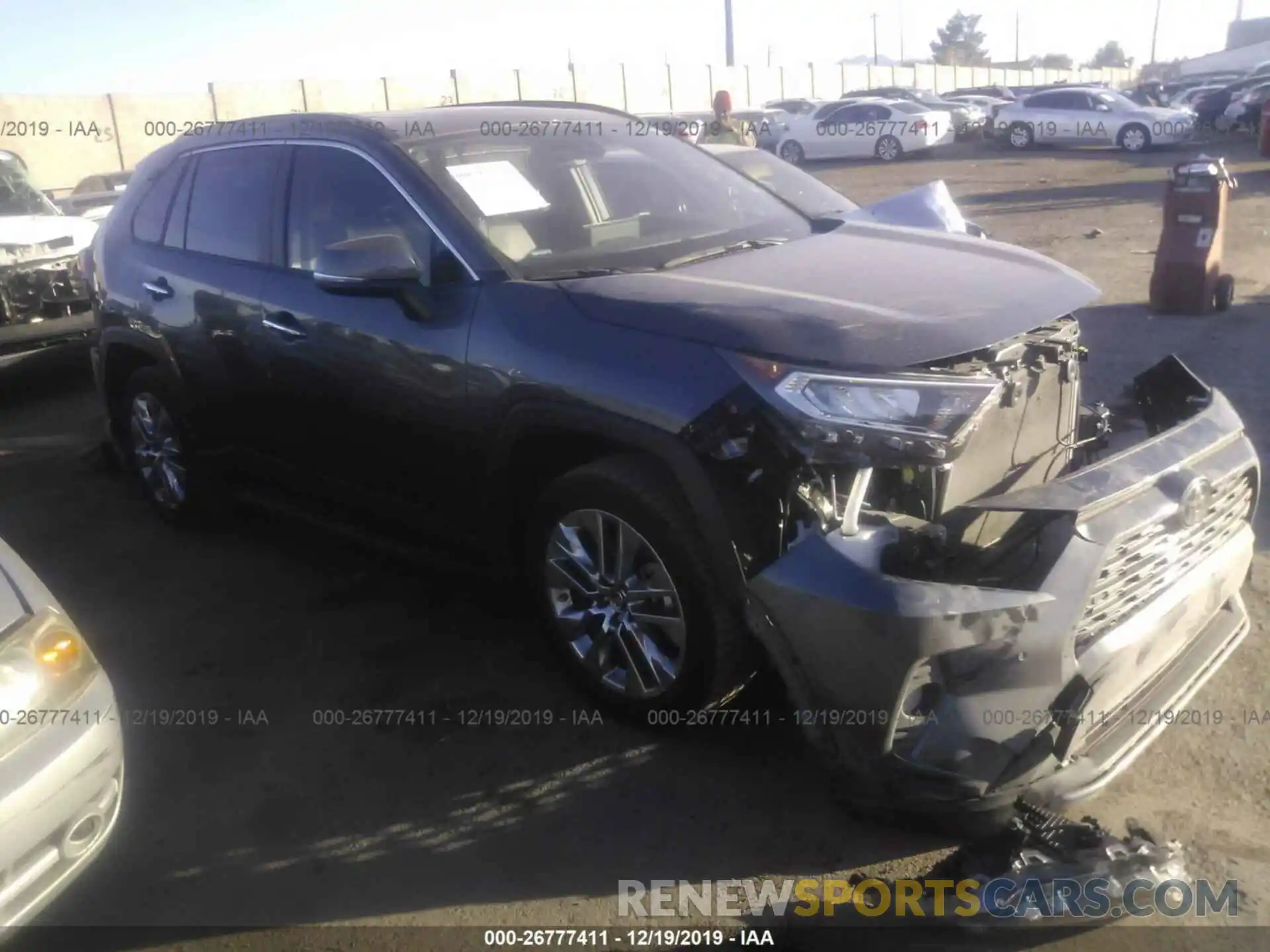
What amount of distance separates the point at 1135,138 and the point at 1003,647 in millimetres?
27438

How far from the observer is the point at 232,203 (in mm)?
4602

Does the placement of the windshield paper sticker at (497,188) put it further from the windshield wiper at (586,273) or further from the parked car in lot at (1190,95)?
the parked car in lot at (1190,95)

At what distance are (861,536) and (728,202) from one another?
2.05 m

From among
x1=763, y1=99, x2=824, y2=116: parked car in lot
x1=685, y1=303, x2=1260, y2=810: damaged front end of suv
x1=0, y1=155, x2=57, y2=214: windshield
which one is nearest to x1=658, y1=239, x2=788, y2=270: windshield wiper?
x1=685, y1=303, x2=1260, y2=810: damaged front end of suv

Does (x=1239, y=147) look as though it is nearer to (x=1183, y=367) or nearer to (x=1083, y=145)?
(x=1083, y=145)

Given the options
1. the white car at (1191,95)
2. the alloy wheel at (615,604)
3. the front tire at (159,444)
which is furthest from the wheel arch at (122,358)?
the white car at (1191,95)

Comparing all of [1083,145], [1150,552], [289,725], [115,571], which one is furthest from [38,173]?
[1150,552]

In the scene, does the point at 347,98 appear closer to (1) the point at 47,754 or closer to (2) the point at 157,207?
(2) the point at 157,207

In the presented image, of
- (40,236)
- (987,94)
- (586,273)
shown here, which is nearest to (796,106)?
(987,94)

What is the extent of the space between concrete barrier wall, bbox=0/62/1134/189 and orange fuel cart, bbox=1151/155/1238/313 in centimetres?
1449

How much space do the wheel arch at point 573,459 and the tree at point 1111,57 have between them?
110213 millimetres

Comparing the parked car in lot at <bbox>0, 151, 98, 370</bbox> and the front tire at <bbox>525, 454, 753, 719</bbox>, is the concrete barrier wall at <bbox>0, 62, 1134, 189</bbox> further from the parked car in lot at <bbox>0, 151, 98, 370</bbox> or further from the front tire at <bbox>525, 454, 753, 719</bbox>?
the front tire at <bbox>525, 454, 753, 719</bbox>

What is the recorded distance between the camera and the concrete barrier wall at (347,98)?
98.1 ft

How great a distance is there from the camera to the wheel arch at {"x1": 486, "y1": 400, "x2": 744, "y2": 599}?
292cm
